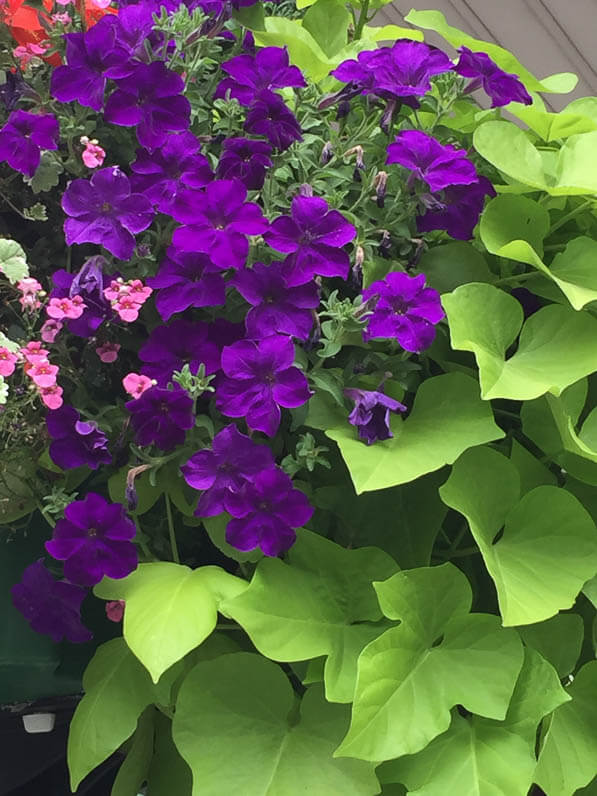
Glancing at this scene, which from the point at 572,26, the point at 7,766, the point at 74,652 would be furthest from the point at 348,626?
the point at 572,26

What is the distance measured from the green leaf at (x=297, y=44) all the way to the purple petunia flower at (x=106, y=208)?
0.78ft

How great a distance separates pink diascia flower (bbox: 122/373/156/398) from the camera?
55cm

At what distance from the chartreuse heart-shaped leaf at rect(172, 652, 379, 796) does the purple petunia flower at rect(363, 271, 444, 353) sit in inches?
9.1

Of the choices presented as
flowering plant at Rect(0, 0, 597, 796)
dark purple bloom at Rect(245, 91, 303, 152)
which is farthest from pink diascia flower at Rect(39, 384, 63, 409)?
dark purple bloom at Rect(245, 91, 303, 152)

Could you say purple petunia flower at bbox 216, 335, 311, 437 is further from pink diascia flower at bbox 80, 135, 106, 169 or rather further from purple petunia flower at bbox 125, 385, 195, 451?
pink diascia flower at bbox 80, 135, 106, 169

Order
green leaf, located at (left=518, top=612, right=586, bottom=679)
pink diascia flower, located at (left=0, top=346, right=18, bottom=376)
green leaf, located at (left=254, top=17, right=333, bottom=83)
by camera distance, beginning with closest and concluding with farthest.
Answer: pink diascia flower, located at (left=0, top=346, right=18, bottom=376) < green leaf, located at (left=518, top=612, right=586, bottom=679) < green leaf, located at (left=254, top=17, right=333, bottom=83)

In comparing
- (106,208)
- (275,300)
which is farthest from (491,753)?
(106,208)

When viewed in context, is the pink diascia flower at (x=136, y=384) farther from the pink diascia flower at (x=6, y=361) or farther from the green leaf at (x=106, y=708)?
the green leaf at (x=106, y=708)

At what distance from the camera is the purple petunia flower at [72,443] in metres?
0.57

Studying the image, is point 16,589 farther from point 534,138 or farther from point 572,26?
point 572,26

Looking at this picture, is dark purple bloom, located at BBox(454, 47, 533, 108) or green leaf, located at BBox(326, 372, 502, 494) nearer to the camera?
green leaf, located at BBox(326, 372, 502, 494)

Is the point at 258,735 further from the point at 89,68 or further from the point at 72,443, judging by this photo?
the point at 89,68

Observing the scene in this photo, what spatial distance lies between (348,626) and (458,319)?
220mm

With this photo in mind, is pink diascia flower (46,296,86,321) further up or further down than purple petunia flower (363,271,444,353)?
further up
